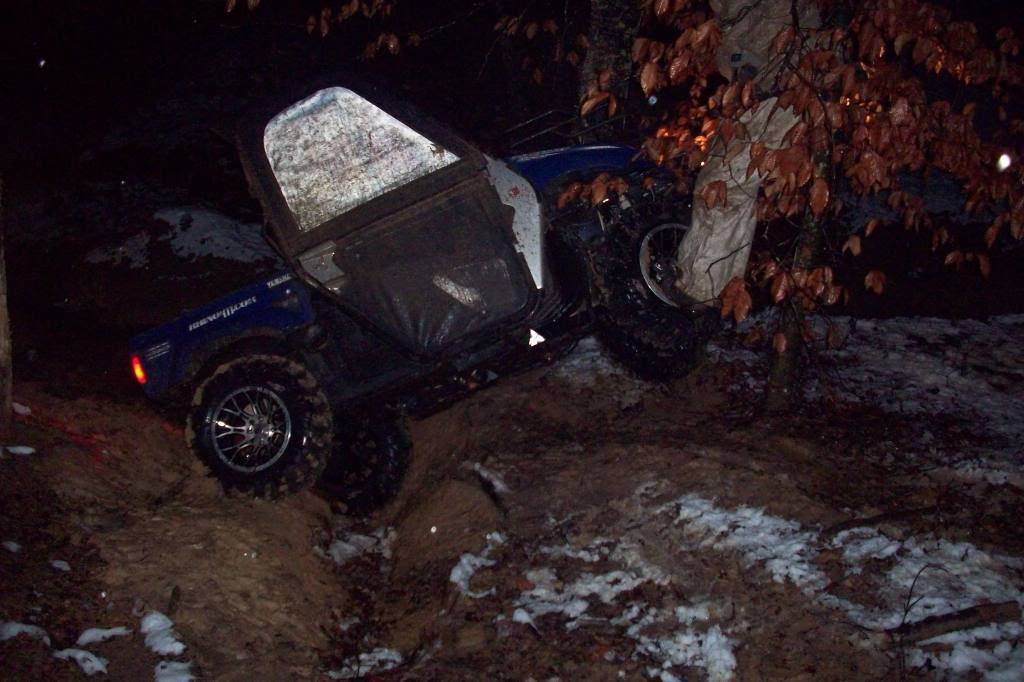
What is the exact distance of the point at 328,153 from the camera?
4.70 meters

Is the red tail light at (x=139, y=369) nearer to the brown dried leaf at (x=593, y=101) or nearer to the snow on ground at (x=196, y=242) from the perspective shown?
the brown dried leaf at (x=593, y=101)

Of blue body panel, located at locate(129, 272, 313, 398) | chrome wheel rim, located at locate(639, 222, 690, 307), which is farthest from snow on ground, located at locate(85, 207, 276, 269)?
chrome wheel rim, located at locate(639, 222, 690, 307)

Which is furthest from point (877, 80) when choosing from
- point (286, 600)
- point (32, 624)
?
point (32, 624)

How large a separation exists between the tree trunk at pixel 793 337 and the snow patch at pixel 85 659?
3.79 metres

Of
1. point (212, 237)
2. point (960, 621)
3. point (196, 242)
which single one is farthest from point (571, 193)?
point (196, 242)

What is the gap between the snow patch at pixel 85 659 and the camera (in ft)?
10.4

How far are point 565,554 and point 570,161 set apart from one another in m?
3.15

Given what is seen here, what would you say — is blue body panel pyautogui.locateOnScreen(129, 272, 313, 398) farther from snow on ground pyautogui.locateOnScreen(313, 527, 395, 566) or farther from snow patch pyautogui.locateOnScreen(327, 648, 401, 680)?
snow patch pyautogui.locateOnScreen(327, 648, 401, 680)

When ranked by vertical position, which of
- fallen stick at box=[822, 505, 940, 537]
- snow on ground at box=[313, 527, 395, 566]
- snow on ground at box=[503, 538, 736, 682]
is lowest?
snow on ground at box=[313, 527, 395, 566]

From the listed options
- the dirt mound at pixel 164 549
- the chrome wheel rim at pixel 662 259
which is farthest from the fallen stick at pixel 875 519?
the dirt mound at pixel 164 549

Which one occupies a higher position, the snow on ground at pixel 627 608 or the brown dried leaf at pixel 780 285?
the brown dried leaf at pixel 780 285

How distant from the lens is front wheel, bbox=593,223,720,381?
5121 mm

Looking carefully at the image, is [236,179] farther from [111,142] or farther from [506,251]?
[506,251]

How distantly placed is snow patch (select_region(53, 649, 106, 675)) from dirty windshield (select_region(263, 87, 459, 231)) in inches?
100
